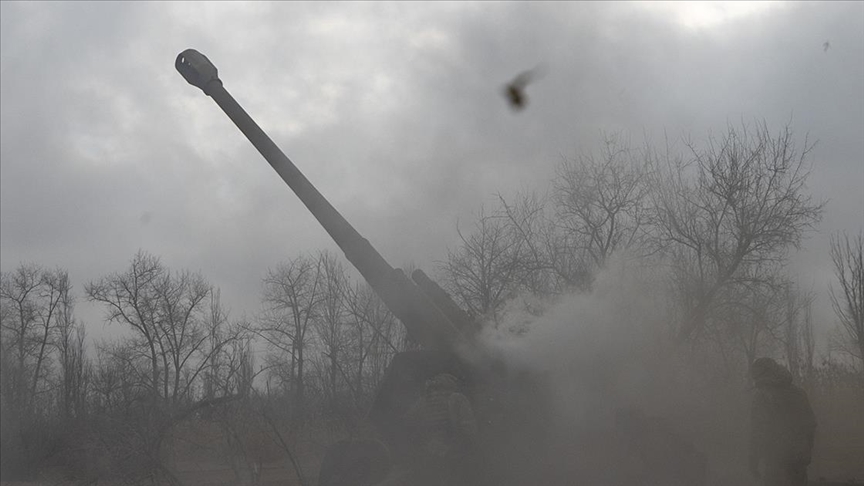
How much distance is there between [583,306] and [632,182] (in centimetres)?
934

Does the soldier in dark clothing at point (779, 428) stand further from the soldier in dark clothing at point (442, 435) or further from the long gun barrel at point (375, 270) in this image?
the long gun barrel at point (375, 270)

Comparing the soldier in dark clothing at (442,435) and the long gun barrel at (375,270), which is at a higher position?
the long gun barrel at (375,270)

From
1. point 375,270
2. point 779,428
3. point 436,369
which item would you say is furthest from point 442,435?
point 779,428

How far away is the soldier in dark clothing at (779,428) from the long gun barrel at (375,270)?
4.16 m

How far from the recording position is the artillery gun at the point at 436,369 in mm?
11023

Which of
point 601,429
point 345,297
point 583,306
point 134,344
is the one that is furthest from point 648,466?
point 134,344

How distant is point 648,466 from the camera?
1162 cm

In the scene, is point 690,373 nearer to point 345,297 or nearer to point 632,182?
point 632,182

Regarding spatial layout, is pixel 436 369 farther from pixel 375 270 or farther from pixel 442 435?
pixel 375 270

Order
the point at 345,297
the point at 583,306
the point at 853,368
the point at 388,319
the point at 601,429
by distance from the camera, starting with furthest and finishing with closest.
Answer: the point at 345,297 < the point at 388,319 < the point at 853,368 < the point at 583,306 < the point at 601,429

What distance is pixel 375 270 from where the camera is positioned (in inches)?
488

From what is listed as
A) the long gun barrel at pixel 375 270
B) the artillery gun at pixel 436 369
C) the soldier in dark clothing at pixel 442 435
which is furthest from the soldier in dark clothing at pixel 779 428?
the long gun barrel at pixel 375 270

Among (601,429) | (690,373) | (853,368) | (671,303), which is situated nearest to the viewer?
(601,429)

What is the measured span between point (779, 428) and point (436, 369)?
4.37m
